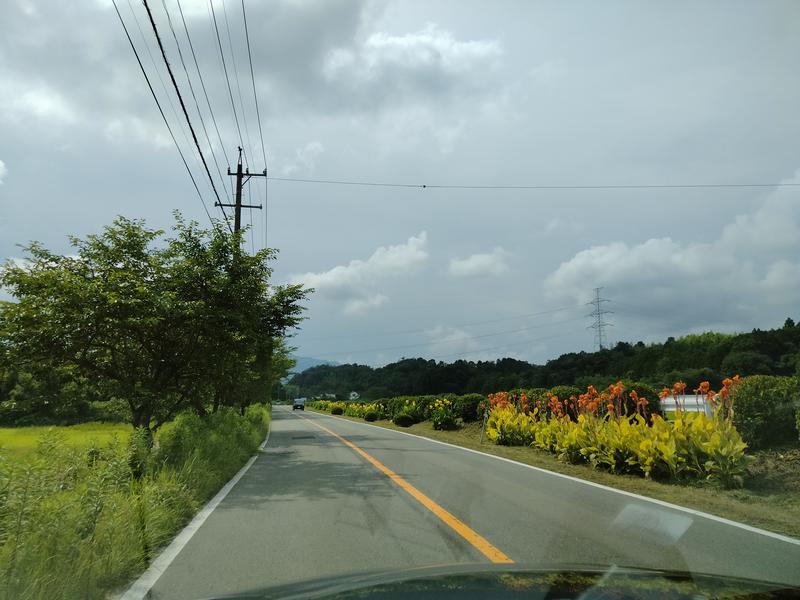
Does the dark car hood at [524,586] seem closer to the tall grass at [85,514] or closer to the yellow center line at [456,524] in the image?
the yellow center line at [456,524]

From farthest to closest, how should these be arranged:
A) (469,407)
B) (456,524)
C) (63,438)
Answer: (469,407) → (63,438) → (456,524)

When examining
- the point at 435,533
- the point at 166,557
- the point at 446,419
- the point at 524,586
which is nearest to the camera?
the point at 524,586

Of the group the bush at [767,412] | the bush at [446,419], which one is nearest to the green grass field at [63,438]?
the bush at [767,412]

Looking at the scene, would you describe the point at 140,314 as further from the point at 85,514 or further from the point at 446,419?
the point at 446,419

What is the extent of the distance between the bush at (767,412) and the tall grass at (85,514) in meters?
10.2

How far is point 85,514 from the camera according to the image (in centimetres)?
570

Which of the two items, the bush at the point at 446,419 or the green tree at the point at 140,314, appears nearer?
the green tree at the point at 140,314

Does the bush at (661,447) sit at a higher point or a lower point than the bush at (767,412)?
lower

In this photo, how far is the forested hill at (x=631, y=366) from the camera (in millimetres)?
57941

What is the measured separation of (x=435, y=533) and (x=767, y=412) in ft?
27.6

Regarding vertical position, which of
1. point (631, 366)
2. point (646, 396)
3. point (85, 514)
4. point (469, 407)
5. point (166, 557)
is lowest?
point (166, 557)

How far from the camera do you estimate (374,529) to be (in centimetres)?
699


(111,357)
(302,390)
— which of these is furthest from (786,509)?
(302,390)

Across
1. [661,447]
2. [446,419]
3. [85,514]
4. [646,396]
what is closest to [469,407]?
[446,419]
